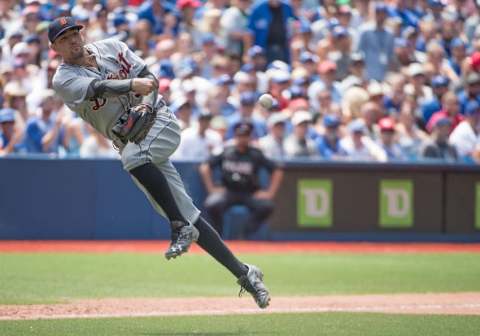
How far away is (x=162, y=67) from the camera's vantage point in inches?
599

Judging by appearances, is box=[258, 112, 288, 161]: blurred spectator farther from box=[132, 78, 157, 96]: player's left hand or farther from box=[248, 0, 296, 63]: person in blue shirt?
box=[132, 78, 157, 96]: player's left hand

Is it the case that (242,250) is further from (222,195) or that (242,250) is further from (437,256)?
(437,256)

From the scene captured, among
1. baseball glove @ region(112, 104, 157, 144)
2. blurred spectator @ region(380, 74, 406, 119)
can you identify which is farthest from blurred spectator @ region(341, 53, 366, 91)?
baseball glove @ region(112, 104, 157, 144)

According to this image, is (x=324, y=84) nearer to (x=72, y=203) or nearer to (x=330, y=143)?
(x=330, y=143)

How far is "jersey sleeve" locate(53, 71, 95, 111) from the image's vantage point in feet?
22.5

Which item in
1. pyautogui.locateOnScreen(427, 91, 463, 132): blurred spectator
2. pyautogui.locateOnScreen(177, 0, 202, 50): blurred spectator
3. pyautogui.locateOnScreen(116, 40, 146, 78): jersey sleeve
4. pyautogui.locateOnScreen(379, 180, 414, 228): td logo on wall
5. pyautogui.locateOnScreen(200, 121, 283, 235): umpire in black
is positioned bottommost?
pyautogui.locateOnScreen(379, 180, 414, 228): td logo on wall

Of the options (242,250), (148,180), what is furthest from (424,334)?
(242,250)

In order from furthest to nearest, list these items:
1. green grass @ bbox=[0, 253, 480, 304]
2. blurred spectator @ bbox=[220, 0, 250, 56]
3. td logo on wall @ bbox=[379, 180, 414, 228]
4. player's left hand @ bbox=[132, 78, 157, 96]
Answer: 1. blurred spectator @ bbox=[220, 0, 250, 56]
2. td logo on wall @ bbox=[379, 180, 414, 228]
3. green grass @ bbox=[0, 253, 480, 304]
4. player's left hand @ bbox=[132, 78, 157, 96]

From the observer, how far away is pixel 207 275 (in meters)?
10.9

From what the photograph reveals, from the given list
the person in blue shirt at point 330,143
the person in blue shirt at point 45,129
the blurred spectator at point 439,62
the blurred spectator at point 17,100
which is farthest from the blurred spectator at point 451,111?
the blurred spectator at point 17,100

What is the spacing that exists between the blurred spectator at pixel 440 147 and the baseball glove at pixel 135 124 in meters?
8.90

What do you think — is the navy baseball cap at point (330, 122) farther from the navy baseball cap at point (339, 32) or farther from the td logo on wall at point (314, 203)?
the navy baseball cap at point (339, 32)

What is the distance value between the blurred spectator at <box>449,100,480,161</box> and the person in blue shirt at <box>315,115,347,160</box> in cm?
186

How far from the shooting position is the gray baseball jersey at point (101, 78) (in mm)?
6941
